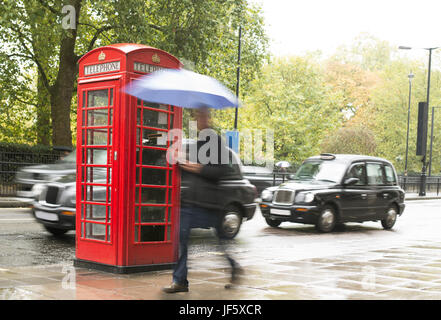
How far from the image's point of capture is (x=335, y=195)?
44.1 feet

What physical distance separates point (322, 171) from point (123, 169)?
27.7 ft

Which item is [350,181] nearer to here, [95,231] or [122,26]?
[95,231]

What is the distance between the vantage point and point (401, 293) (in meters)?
6.09

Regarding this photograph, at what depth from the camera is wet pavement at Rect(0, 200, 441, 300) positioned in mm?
5809

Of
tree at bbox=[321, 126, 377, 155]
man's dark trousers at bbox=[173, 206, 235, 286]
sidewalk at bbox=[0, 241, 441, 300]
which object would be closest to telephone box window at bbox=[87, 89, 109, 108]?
man's dark trousers at bbox=[173, 206, 235, 286]

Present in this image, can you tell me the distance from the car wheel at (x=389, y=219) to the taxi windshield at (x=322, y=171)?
201cm

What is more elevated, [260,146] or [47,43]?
[47,43]

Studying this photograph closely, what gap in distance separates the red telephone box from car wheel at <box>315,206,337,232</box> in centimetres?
663

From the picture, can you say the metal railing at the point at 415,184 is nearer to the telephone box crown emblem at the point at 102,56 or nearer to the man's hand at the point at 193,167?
the telephone box crown emblem at the point at 102,56

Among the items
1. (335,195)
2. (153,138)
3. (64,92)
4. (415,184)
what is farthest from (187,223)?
(415,184)

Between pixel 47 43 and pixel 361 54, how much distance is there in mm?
57203

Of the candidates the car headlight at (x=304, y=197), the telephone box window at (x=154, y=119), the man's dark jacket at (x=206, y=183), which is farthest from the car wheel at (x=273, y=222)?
the man's dark jacket at (x=206, y=183)
